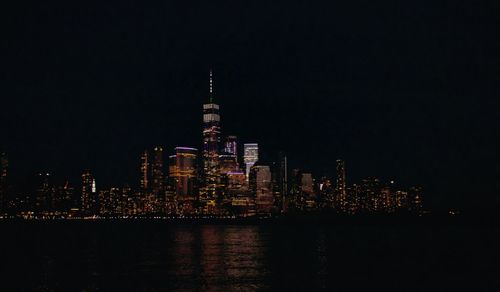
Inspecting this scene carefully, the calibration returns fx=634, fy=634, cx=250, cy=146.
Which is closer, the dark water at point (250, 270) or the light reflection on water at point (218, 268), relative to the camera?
the dark water at point (250, 270)

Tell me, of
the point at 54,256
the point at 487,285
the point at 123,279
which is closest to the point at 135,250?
the point at 54,256

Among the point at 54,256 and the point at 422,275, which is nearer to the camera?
the point at 422,275

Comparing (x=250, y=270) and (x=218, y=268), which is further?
(x=218, y=268)

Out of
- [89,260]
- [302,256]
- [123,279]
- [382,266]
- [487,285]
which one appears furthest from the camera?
[302,256]

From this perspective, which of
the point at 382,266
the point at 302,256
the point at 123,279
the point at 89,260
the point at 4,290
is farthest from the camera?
the point at 302,256

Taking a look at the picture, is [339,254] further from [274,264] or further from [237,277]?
[237,277]

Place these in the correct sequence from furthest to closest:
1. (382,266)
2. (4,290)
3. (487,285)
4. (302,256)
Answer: (302,256) < (382,266) < (487,285) < (4,290)

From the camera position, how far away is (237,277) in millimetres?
51844

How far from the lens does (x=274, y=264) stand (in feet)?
207

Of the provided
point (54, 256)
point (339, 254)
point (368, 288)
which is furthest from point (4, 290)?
point (339, 254)

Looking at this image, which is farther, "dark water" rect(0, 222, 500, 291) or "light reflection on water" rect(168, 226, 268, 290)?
"light reflection on water" rect(168, 226, 268, 290)

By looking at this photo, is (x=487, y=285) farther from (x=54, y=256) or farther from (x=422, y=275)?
(x=54, y=256)

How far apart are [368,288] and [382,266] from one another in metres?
15.7

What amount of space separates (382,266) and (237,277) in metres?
16.5
